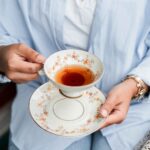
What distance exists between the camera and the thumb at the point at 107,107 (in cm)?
79

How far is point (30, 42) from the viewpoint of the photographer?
1058 millimetres

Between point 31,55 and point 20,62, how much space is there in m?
0.05

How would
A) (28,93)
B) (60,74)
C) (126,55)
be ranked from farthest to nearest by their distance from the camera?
(28,93) → (126,55) → (60,74)

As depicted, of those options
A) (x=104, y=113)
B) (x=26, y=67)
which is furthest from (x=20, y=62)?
(x=104, y=113)

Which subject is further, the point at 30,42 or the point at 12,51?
the point at 30,42

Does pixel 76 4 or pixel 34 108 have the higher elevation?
pixel 76 4

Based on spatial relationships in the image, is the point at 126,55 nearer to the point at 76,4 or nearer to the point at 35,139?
the point at 76,4

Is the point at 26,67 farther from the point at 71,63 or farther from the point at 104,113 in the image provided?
the point at 104,113

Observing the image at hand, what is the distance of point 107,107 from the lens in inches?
32.0

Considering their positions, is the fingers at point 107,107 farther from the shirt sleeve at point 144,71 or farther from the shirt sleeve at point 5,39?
the shirt sleeve at point 5,39

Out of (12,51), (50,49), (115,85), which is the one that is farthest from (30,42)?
(115,85)

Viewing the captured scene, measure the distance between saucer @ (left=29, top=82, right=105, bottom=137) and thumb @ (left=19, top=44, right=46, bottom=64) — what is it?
105 mm

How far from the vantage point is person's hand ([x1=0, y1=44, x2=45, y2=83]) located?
2.65 ft

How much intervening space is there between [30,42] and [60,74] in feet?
0.91
